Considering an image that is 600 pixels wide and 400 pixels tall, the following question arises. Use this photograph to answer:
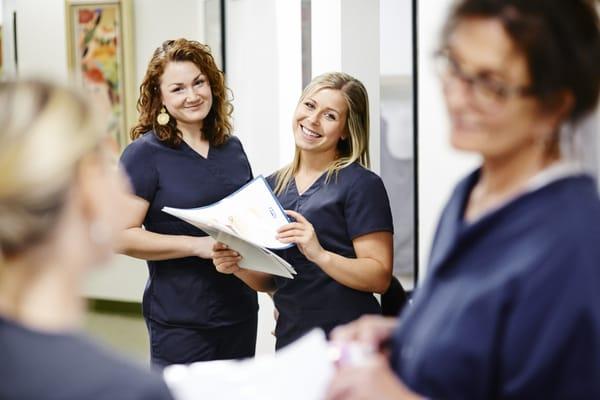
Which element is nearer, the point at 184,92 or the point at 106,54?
the point at 184,92

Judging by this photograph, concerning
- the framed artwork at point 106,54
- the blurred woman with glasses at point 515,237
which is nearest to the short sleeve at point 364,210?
the blurred woman with glasses at point 515,237

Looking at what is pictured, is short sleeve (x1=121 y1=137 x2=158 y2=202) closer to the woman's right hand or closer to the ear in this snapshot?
the woman's right hand

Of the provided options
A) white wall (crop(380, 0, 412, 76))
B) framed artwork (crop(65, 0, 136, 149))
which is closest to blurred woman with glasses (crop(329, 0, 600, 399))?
white wall (crop(380, 0, 412, 76))

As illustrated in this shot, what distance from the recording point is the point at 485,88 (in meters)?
1.03

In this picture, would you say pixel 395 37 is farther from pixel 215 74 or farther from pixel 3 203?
pixel 3 203

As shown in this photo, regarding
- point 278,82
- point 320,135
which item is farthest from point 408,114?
point 278,82

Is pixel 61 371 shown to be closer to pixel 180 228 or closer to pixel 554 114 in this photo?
pixel 554 114

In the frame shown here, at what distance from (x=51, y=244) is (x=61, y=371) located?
14 centimetres

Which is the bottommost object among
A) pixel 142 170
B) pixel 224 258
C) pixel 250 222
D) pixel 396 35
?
pixel 224 258

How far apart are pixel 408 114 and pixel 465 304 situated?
1646 millimetres

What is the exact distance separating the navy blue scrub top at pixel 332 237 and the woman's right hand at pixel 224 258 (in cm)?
13

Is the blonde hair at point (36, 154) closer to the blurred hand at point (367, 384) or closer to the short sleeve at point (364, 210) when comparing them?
the blurred hand at point (367, 384)

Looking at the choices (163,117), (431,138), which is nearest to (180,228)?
(163,117)

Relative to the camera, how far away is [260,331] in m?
3.26
